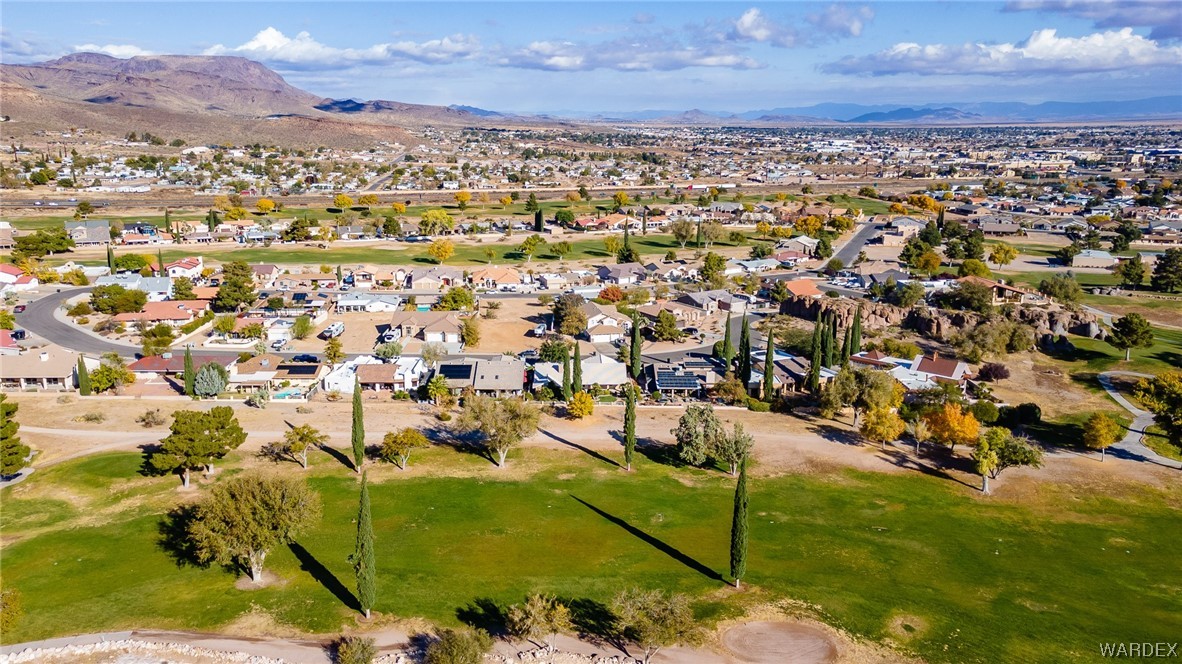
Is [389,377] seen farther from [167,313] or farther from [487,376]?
[167,313]

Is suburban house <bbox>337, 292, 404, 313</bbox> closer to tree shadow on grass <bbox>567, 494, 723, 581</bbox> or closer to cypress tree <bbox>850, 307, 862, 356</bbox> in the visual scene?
cypress tree <bbox>850, 307, 862, 356</bbox>

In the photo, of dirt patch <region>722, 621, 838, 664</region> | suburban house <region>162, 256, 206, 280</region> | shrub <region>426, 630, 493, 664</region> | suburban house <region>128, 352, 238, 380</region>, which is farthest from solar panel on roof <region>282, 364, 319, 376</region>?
dirt patch <region>722, 621, 838, 664</region>

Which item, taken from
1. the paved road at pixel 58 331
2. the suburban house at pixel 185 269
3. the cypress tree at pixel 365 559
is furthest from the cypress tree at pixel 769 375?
the suburban house at pixel 185 269

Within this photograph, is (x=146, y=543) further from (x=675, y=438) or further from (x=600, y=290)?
(x=600, y=290)

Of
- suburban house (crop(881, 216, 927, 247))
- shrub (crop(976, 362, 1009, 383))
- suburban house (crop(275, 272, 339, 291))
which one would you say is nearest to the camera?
shrub (crop(976, 362, 1009, 383))

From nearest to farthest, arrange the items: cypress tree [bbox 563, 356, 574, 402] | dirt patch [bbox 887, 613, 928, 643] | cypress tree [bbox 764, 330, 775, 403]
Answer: dirt patch [bbox 887, 613, 928, 643]
cypress tree [bbox 563, 356, 574, 402]
cypress tree [bbox 764, 330, 775, 403]

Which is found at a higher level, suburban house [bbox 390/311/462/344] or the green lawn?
suburban house [bbox 390/311/462/344]
